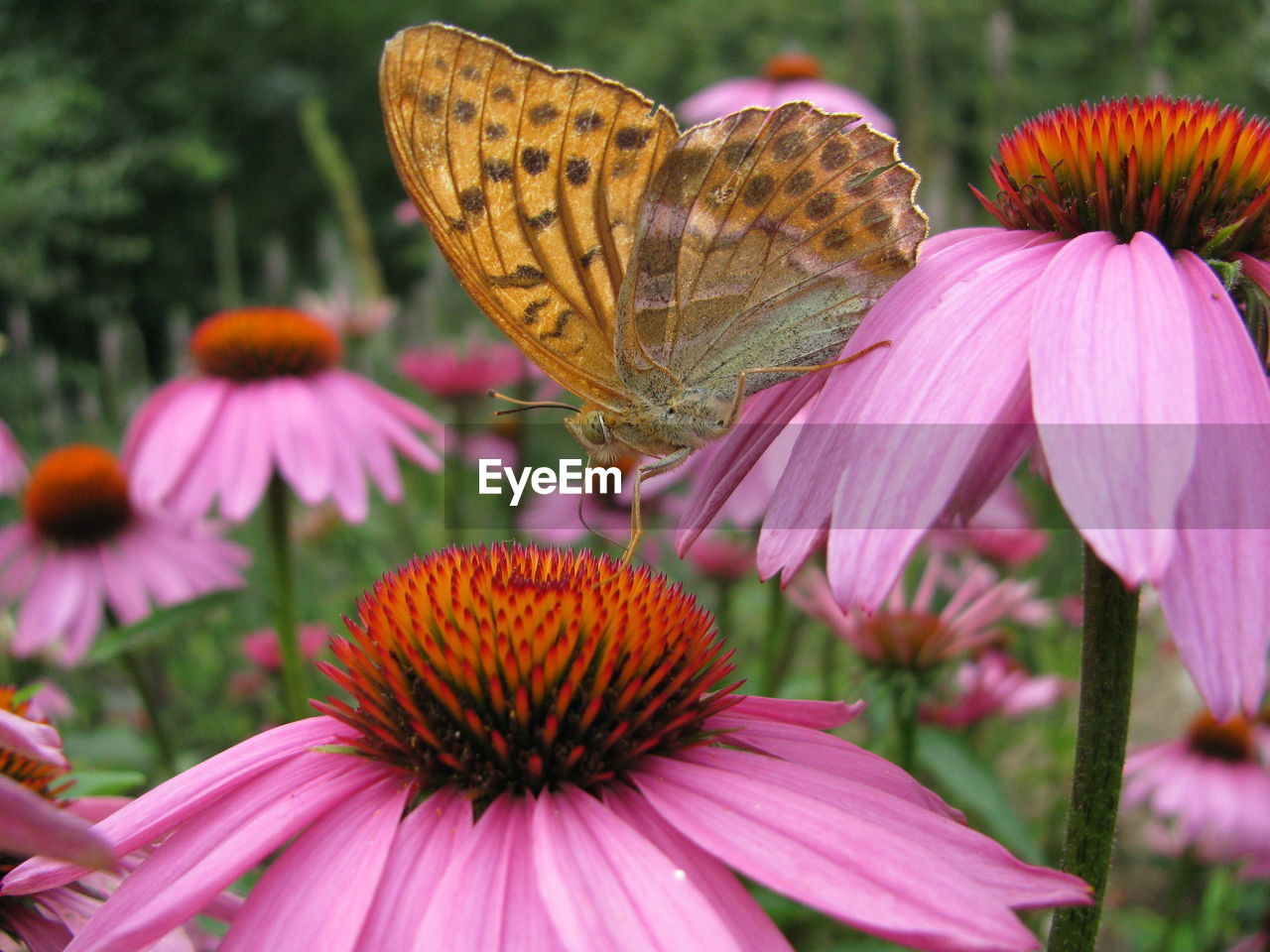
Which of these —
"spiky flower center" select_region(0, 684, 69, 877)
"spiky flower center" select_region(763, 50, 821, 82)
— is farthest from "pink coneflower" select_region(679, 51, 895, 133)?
"spiky flower center" select_region(0, 684, 69, 877)

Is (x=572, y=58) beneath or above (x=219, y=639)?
above

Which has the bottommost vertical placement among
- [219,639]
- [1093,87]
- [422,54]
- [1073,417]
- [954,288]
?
[219,639]

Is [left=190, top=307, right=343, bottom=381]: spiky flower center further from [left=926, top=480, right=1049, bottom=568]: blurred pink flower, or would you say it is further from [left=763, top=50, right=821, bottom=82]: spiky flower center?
[left=763, top=50, right=821, bottom=82]: spiky flower center

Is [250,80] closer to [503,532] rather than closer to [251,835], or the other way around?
[503,532]

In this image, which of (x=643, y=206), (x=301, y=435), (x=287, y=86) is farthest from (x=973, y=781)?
(x=287, y=86)

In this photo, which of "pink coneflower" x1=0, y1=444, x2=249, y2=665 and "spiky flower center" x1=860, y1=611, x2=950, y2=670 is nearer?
"spiky flower center" x1=860, y1=611, x2=950, y2=670

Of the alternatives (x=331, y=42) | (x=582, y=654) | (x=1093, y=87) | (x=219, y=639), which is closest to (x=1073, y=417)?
(x=582, y=654)

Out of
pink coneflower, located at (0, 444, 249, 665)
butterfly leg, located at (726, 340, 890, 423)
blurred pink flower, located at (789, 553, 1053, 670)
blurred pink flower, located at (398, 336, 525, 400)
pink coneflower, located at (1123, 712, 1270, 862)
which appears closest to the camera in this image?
butterfly leg, located at (726, 340, 890, 423)
